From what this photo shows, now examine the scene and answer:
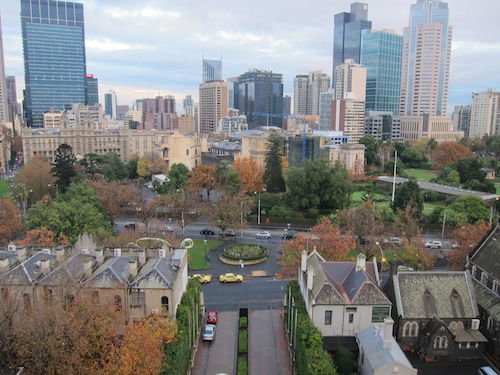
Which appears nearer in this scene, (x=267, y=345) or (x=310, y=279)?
(x=310, y=279)

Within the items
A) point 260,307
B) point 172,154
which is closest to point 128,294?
point 260,307

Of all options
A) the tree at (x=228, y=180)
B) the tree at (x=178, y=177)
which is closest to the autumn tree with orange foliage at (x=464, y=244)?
the tree at (x=228, y=180)

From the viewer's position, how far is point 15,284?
108ft

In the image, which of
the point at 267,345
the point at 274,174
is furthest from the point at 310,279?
the point at 274,174

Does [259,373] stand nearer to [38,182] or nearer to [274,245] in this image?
[274,245]

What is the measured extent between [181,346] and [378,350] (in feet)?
45.3

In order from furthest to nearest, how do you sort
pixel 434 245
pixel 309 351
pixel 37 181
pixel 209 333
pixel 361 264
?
1. pixel 37 181
2. pixel 434 245
3. pixel 209 333
4. pixel 361 264
5. pixel 309 351

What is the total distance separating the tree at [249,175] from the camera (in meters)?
94.6

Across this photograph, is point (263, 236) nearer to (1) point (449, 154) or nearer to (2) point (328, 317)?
(2) point (328, 317)

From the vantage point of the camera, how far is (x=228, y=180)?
8581 centimetres

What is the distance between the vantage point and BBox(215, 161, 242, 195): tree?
83.7 metres

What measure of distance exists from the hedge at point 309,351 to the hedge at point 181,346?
8.57 metres

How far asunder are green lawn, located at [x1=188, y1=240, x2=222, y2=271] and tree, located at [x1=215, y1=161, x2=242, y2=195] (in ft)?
54.7

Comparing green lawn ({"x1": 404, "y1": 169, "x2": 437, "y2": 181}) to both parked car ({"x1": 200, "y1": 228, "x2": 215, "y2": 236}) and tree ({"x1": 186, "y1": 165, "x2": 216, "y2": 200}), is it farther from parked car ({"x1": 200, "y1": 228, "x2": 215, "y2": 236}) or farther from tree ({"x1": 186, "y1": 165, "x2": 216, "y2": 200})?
parked car ({"x1": 200, "y1": 228, "x2": 215, "y2": 236})
